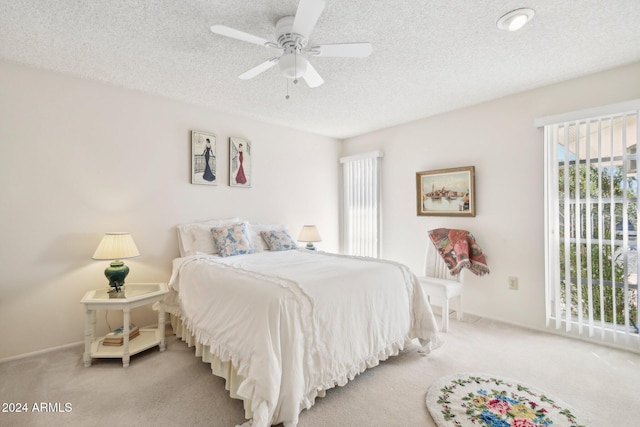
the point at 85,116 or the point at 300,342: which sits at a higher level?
the point at 85,116

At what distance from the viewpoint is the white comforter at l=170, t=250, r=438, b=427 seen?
1.57 m

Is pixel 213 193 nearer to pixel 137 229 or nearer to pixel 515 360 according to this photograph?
pixel 137 229

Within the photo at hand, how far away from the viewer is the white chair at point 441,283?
2.98m

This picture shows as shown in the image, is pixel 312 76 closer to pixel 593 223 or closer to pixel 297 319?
pixel 297 319

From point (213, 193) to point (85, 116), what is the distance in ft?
4.58

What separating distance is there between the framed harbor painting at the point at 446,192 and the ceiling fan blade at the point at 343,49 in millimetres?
2248

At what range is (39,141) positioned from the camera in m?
2.55

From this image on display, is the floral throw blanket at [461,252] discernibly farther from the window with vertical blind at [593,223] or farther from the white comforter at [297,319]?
the white comforter at [297,319]

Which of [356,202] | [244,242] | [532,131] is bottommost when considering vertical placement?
[244,242]

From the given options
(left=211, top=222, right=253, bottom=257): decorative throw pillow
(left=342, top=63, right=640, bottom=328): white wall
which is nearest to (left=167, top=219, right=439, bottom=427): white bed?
(left=211, top=222, right=253, bottom=257): decorative throw pillow

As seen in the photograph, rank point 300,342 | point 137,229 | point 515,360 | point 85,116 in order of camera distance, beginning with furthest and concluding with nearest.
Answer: point 137,229
point 85,116
point 515,360
point 300,342

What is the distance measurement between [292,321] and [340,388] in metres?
0.74

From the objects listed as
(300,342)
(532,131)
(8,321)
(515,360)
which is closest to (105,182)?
(8,321)

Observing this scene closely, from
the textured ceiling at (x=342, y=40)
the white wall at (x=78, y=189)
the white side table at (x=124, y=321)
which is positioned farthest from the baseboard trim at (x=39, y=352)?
the textured ceiling at (x=342, y=40)
